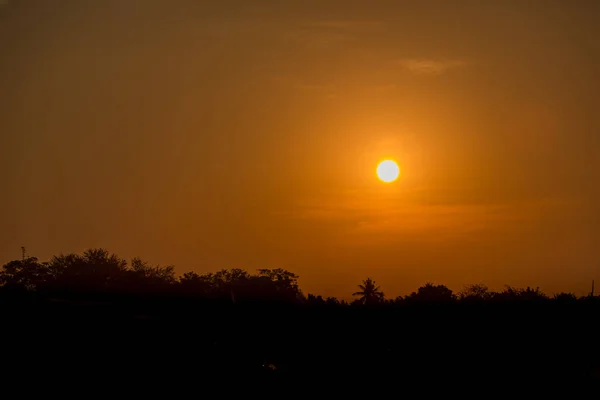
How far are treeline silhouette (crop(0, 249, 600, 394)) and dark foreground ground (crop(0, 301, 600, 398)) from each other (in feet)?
0.14

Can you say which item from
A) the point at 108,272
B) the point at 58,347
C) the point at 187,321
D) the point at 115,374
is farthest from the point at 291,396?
the point at 108,272

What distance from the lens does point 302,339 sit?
24.8 m

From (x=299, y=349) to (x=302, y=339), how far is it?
0.39 m

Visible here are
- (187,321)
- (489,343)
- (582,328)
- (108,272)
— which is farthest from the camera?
(108,272)

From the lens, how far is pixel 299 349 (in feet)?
80.5

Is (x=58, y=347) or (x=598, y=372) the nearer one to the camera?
(x=58, y=347)

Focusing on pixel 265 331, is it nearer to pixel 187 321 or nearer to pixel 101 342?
pixel 187 321

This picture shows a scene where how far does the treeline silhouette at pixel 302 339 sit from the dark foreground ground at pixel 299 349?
42mm

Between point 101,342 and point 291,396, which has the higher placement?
point 101,342

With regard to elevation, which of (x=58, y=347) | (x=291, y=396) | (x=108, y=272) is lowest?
(x=291, y=396)

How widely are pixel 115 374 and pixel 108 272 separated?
82538 millimetres

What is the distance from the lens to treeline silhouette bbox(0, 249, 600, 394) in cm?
2155

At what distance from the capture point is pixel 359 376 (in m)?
24.4

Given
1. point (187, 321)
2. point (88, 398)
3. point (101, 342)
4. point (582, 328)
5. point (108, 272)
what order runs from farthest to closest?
point (108, 272) → point (582, 328) → point (187, 321) → point (101, 342) → point (88, 398)
